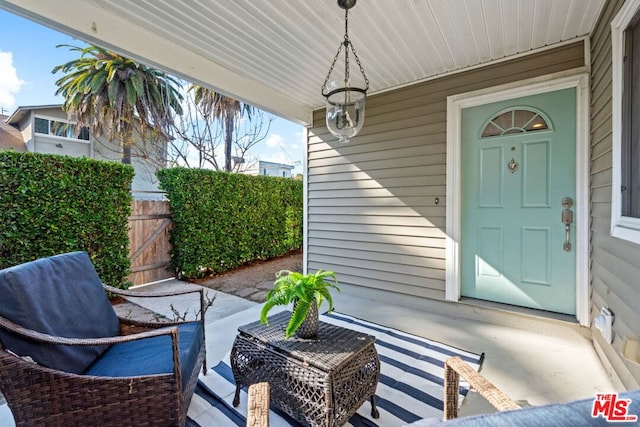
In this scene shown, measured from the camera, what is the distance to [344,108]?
2.23m

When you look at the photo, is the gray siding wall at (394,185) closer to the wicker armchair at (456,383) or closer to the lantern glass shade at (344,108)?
the lantern glass shade at (344,108)

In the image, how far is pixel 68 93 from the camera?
22.4 ft

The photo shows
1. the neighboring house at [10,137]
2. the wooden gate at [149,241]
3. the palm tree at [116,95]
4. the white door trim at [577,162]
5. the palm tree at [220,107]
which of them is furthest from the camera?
the neighboring house at [10,137]

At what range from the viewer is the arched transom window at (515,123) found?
265 centimetres

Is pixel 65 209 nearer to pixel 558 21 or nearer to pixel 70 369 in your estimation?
pixel 70 369

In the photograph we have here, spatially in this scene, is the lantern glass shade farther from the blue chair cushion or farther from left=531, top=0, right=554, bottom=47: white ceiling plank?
the blue chair cushion

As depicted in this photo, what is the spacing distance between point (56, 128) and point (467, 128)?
1197 centimetres

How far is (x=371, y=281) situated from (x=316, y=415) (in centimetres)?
243

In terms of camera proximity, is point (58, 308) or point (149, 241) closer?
point (58, 308)

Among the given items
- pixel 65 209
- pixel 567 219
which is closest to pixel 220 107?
pixel 65 209

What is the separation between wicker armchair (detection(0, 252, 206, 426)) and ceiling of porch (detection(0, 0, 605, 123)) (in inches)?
69.2

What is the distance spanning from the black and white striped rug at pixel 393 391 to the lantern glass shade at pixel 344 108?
1785 mm

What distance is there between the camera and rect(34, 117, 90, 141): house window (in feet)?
29.6

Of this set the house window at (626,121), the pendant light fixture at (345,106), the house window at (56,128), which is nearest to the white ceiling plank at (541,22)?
the house window at (626,121)
